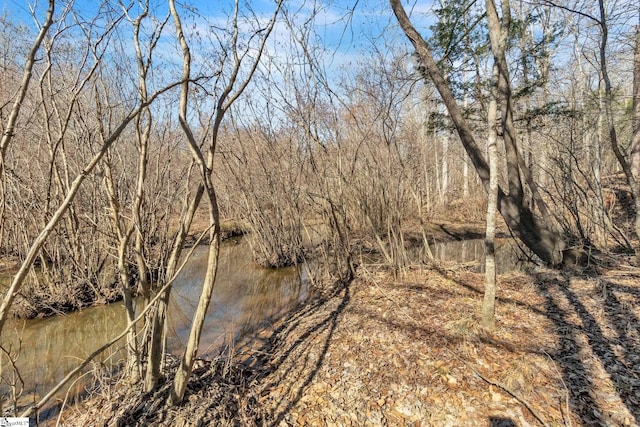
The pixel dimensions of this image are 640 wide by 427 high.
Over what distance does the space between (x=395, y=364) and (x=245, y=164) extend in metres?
5.25

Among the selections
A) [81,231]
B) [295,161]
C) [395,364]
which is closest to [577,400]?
[395,364]

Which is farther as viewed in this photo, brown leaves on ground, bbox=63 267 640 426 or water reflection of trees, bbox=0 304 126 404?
water reflection of trees, bbox=0 304 126 404

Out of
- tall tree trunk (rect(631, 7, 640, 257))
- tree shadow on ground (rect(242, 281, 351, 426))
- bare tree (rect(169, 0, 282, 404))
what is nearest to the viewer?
bare tree (rect(169, 0, 282, 404))

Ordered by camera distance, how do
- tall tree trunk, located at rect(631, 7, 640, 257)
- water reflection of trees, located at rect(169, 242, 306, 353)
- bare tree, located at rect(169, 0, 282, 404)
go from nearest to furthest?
bare tree, located at rect(169, 0, 282, 404) → water reflection of trees, located at rect(169, 242, 306, 353) → tall tree trunk, located at rect(631, 7, 640, 257)

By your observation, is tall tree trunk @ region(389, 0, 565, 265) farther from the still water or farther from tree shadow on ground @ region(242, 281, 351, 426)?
the still water

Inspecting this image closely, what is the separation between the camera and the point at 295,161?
679 cm

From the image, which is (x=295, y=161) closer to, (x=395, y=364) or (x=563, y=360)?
(x=395, y=364)

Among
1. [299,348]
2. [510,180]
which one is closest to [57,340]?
[299,348]

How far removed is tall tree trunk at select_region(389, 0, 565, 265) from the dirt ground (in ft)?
2.37

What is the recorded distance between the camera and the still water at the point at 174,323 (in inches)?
163

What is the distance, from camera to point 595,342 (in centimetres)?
324

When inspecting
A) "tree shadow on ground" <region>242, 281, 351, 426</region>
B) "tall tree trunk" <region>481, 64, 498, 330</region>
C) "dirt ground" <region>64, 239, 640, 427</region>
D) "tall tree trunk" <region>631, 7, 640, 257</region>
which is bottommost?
"tree shadow on ground" <region>242, 281, 351, 426</region>

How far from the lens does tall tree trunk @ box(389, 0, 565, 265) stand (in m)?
4.98

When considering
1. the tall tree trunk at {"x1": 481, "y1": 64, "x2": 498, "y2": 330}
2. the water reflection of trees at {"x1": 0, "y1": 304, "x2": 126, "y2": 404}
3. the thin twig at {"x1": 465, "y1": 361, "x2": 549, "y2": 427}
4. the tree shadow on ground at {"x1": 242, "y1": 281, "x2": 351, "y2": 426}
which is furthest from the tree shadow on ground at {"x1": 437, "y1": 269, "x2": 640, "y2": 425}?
the water reflection of trees at {"x1": 0, "y1": 304, "x2": 126, "y2": 404}
